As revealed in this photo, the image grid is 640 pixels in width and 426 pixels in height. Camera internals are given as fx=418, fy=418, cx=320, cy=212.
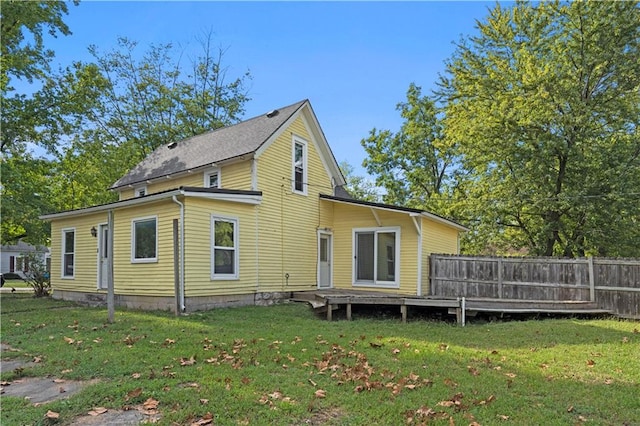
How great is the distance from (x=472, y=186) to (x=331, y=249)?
1089 cm

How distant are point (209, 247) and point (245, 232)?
134 centimetres

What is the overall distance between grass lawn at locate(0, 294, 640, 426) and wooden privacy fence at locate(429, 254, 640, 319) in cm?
176

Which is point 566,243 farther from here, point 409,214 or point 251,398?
point 251,398

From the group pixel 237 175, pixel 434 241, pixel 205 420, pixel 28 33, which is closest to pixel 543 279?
pixel 434 241

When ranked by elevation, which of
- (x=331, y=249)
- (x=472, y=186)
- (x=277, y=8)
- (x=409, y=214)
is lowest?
(x=331, y=249)

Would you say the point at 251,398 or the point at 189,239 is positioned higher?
the point at 189,239

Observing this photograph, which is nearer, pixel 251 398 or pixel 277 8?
pixel 251 398

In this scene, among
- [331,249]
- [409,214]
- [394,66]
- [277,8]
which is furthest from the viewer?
[394,66]

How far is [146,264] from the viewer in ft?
37.8

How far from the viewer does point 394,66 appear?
17312 mm

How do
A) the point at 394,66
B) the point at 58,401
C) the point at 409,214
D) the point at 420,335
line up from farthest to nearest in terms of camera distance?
the point at 394,66
the point at 409,214
the point at 420,335
the point at 58,401

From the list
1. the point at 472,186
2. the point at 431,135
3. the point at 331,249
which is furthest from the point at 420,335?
the point at 431,135

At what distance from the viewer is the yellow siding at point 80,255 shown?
1346cm

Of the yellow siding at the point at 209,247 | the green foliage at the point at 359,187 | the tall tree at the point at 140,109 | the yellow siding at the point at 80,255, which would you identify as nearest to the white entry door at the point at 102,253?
the yellow siding at the point at 80,255
